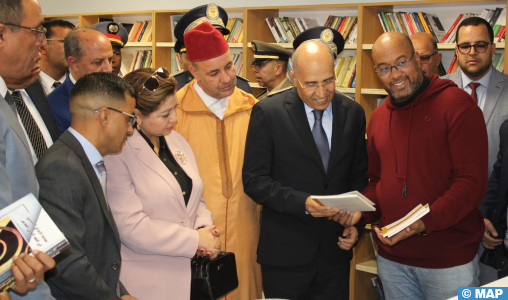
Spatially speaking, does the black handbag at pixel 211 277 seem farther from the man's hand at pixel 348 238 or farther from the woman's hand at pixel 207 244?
the man's hand at pixel 348 238

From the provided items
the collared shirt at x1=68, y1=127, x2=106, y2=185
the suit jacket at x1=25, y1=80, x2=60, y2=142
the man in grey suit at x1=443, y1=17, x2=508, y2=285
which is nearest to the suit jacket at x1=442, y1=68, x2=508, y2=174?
the man in grey suit at x1=443, y1=17, x2=508, y2=285

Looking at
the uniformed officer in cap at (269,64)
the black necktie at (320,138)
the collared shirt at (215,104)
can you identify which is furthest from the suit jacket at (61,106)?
the uniformed officer in cap at (269,64)

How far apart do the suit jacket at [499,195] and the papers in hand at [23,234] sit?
2502mm

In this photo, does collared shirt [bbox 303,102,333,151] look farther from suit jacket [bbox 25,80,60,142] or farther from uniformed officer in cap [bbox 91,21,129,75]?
uniformed officer in cap [bbox 91,21,129,75]

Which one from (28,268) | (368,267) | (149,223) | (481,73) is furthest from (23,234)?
(368,267)

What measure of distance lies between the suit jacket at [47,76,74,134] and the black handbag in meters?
1.09

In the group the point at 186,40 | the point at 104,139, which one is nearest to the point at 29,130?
the point at 104,139

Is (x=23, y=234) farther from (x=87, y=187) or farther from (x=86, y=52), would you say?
(x=86, y=52)

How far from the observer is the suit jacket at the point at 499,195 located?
2.81 m

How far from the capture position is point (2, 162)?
1.46 m

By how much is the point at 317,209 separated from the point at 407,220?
42 cm

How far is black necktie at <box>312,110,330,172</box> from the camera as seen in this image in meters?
2.51

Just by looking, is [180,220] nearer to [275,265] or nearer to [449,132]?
[275,265]

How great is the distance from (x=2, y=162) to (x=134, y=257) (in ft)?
2.93
